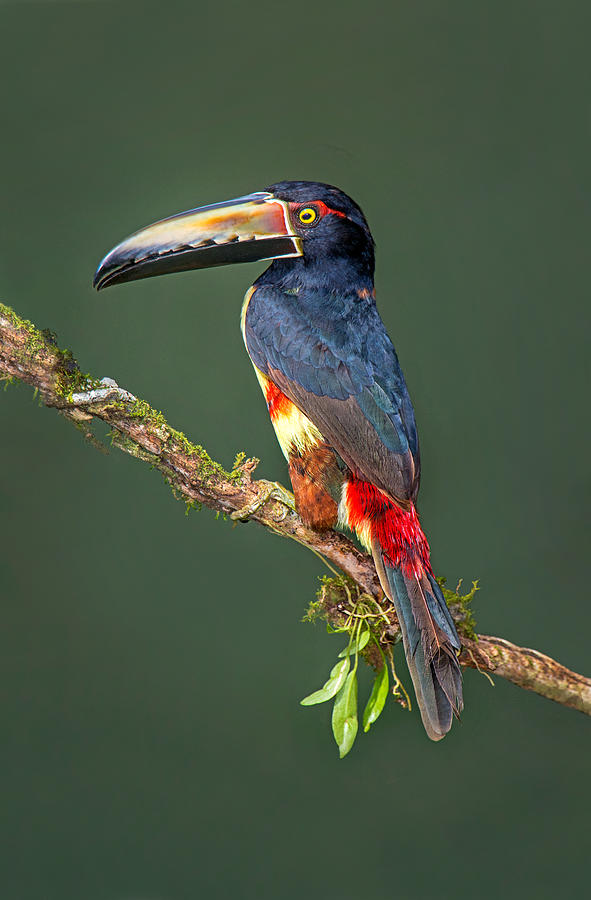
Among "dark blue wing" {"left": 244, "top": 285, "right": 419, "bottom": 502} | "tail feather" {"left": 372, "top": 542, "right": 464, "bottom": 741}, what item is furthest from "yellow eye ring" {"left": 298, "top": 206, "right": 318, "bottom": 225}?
"tail feather" {"left": 372, "top": 542, "right": 464, "bottom": 741}

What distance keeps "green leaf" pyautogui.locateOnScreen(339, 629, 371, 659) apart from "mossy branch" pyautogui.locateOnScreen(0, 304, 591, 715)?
7 cm

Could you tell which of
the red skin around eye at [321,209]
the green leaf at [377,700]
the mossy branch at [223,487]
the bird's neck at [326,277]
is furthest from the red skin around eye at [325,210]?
the green leaf at [377,700]

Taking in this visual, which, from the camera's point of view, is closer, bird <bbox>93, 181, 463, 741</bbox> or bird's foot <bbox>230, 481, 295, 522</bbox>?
bird <bbox>93, 181, 463, 741</bbox>

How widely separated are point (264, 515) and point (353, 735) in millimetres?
651

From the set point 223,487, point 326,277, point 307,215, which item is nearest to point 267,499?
point 223,487

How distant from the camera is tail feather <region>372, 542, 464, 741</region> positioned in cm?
214

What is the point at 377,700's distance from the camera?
2.34 meters

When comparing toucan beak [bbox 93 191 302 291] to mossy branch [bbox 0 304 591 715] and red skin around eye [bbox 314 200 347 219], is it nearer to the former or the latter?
red skin around eye [bbox 314 200 347 219]

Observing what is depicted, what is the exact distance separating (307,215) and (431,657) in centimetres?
125

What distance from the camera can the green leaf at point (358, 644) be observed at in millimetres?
2312

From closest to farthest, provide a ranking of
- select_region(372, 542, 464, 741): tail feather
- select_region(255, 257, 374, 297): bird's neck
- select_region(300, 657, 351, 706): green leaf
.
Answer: select_region(372, 542, 464, 741): tail feather
select_region(300, 657, 351, 706): green leaf
select_region(255, 257, 374, 297): bird's neck

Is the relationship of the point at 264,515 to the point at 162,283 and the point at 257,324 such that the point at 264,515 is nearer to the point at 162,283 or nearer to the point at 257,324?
the point at 257,324

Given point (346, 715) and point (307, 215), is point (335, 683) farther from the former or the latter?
point (307, 215)

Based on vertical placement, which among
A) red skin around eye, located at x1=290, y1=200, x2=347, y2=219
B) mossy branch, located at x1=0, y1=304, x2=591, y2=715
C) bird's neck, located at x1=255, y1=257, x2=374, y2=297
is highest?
red skin around eye, located at x1=290, y1=200, x2=347, y2=219
